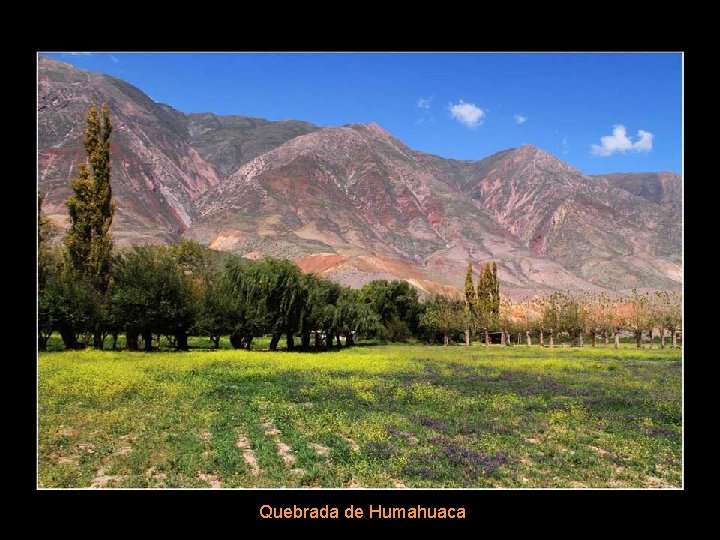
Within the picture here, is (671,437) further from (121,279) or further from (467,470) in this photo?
(121,279)

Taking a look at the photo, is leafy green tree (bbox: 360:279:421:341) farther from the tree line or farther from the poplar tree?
the poplar tree

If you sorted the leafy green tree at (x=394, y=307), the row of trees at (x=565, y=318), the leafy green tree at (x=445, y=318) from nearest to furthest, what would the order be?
1. the row of trees at (x=565, y=318)
2. the leafy green tree at (x=445, y=318)
3. the leafy green tree at (x=394, y=307)

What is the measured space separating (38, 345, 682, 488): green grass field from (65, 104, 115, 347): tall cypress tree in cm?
1565

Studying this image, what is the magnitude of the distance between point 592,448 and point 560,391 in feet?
33.6

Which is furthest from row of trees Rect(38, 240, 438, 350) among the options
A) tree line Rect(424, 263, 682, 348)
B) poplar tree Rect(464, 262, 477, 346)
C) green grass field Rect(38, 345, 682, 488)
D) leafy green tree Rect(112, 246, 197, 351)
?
tree line Rect(424, 263, 682, 348)

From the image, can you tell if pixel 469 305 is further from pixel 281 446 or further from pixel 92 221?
pixel 281 446

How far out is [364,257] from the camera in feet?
562

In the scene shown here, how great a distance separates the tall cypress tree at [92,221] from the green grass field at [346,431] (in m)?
15.6

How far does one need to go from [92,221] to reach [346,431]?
3222 cm

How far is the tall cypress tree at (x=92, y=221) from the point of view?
38781 millimetres

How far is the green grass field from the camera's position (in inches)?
413

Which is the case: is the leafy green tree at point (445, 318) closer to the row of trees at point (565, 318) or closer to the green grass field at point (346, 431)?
the row of trees at point (565, 318)

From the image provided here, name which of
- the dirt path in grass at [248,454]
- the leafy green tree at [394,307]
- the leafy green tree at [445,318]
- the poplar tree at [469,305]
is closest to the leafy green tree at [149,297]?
the dirt path in grass at [248,454]

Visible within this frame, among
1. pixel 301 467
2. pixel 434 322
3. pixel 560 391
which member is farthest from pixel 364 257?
pixel 301 467
